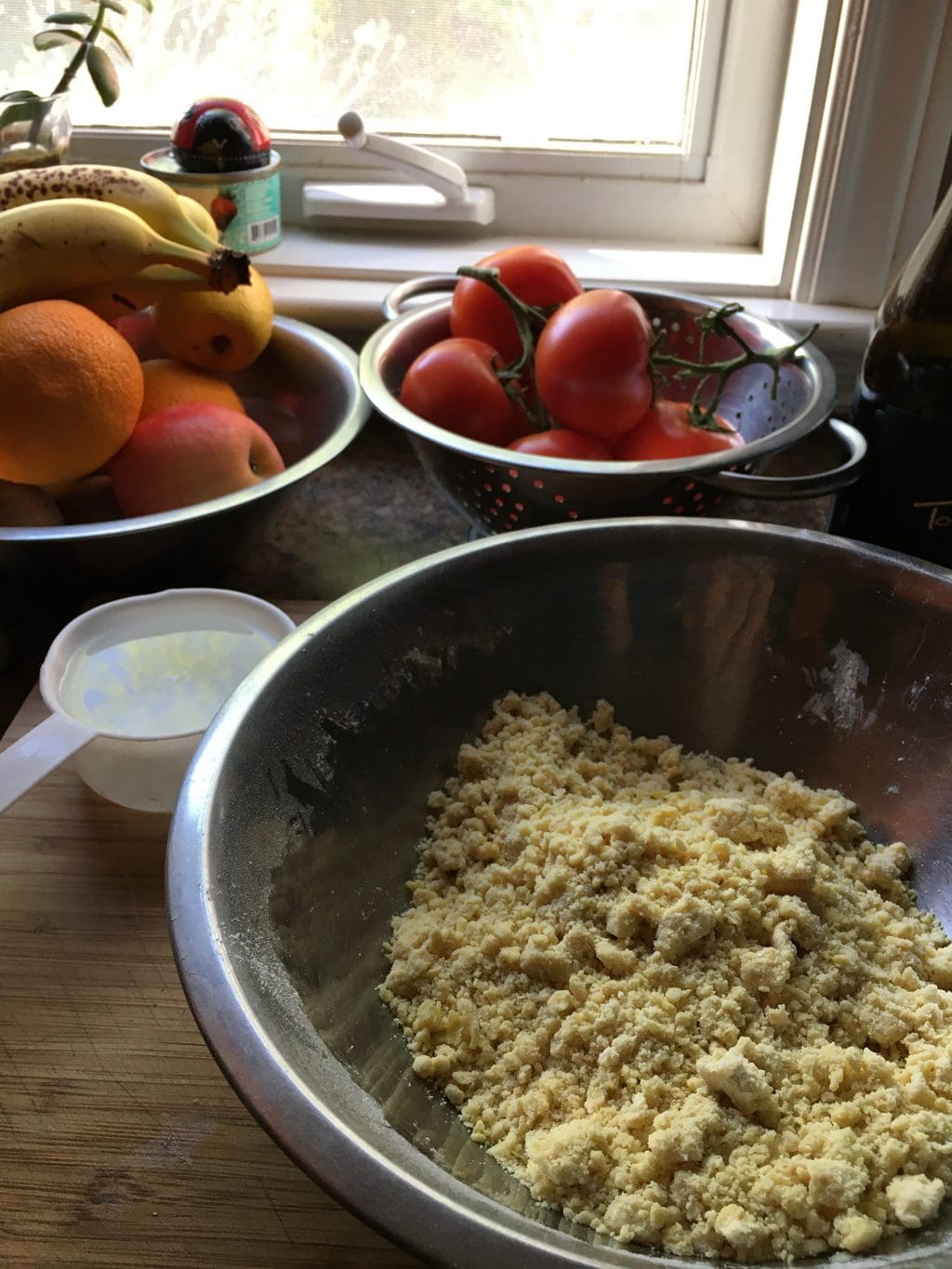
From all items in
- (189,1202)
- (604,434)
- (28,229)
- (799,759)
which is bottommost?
(189,1202)

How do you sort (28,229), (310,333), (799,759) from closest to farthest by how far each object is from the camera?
(799,759), (28,229), (310,333)

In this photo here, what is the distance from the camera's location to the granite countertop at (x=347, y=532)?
0.85m

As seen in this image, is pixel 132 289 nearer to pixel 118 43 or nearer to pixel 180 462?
pixel 180 462

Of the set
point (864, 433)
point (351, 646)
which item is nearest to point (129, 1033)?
point (351, 646)

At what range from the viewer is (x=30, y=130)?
0.93 meters

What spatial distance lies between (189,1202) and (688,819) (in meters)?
0.31

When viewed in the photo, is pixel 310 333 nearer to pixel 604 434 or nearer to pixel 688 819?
pixel 604 434

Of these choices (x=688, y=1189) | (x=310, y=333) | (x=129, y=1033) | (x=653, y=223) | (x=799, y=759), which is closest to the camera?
(x=688, y=1189)

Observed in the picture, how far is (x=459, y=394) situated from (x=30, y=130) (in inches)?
19.2

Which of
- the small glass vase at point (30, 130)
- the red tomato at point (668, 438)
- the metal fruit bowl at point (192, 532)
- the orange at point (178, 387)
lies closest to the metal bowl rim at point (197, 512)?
the metal fruit bowl at point (192, 532)

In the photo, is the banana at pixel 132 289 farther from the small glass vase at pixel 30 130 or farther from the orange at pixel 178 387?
the small glass vase at pixel 30 130

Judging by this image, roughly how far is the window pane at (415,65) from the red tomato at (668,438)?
50 cm

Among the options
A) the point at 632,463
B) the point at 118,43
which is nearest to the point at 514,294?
the point at 632,463

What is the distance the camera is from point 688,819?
589 mm
